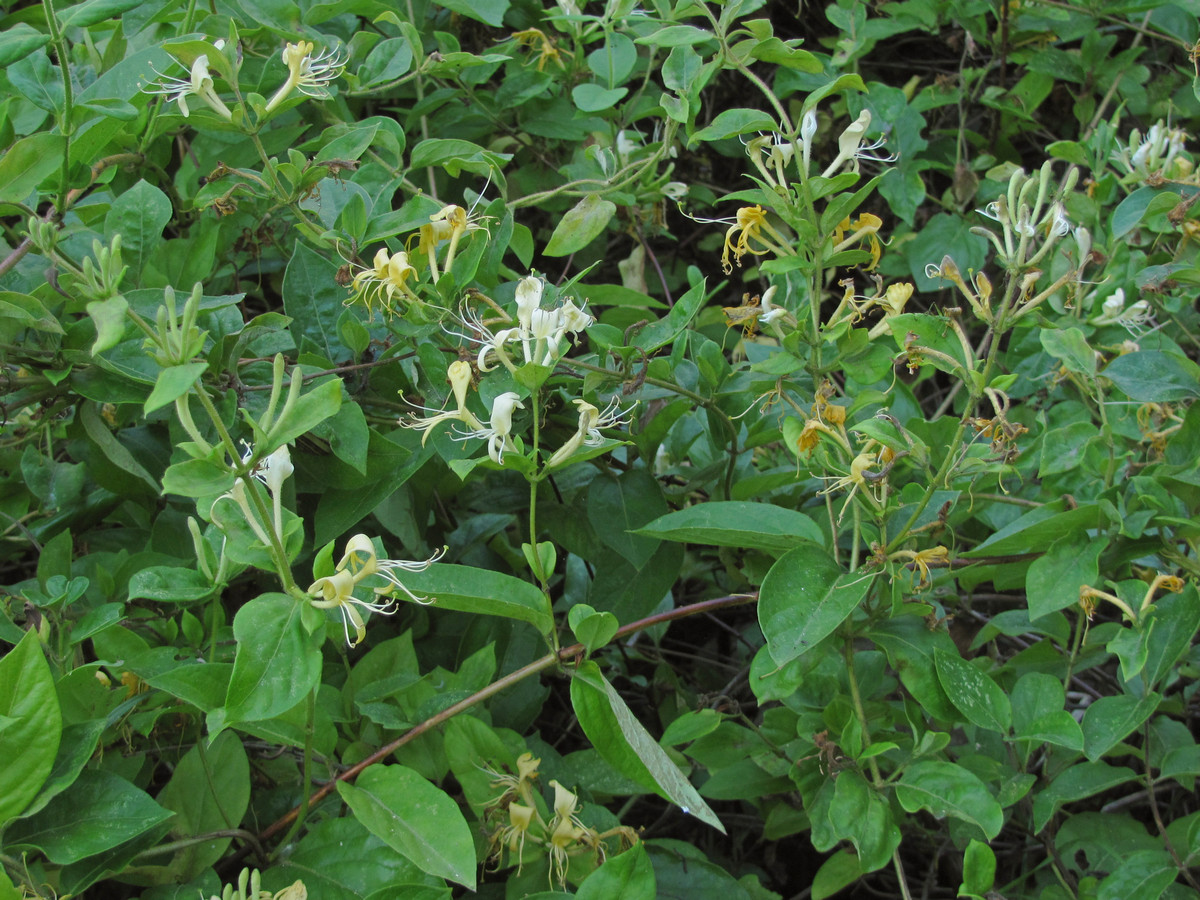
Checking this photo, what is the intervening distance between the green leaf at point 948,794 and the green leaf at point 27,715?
577mm


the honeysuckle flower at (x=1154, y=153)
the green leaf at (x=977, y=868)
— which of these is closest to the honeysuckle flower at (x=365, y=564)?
the green leaf at (x=977, y=868)

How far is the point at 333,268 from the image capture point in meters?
0.88

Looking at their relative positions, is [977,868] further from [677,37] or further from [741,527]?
[677,37]

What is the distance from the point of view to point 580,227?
934 millimetres

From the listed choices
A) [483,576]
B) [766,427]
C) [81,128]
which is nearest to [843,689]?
[766,427]

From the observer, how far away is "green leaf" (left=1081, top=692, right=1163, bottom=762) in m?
0.77

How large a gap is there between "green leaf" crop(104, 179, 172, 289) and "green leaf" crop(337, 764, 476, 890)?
0.46m

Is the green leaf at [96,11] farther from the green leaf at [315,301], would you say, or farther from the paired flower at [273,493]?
the paired flower at [273,493]

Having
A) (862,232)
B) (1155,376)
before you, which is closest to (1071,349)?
(1155,376)

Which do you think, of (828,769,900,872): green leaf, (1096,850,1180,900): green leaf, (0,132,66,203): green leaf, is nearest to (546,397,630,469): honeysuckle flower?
(828,769,900,872): green leaf

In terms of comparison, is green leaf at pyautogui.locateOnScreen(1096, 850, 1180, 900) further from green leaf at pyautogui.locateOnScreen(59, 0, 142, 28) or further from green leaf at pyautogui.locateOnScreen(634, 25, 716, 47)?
green leaf at pyautogui.locateOnScreen(59, 0, 142, 28)

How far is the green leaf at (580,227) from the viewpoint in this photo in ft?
3.02

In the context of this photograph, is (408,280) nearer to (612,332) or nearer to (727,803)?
(612,332)

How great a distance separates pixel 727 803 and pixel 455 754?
52cm
